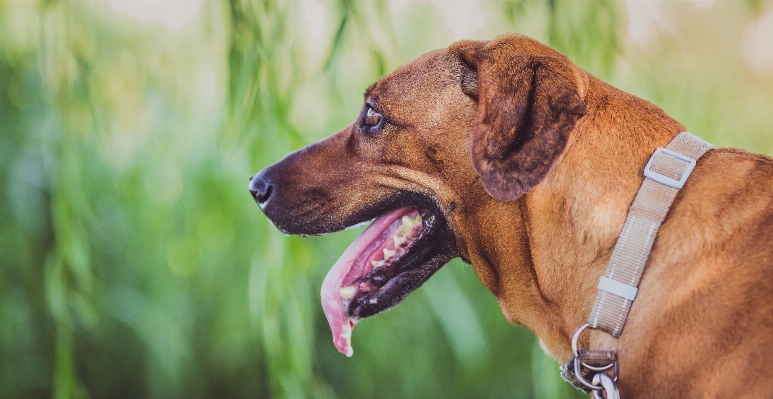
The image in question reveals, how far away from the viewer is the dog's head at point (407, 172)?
151cm

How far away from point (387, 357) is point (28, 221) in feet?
4.91

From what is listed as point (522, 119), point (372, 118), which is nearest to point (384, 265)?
point (372, 118)

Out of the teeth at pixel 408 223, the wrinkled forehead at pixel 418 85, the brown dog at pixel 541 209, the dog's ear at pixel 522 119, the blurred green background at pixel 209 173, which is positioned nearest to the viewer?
the brown dog at pixel 541 209

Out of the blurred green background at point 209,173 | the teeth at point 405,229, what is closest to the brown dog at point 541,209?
the teeth at point 405,229

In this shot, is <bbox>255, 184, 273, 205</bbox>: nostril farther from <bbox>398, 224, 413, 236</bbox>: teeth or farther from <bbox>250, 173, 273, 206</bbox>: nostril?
<bbox>398, 224, 413, 236</bbox>: teeth

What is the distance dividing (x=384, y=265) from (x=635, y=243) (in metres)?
0.68

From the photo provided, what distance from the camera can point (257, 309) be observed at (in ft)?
8.21

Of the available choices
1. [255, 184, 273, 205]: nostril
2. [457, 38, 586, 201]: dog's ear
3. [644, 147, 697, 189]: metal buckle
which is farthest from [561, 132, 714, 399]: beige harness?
[255, 184, 273, 205]: nostril

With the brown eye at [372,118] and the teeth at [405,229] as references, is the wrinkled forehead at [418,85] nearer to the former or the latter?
the brown eye at [372,118]

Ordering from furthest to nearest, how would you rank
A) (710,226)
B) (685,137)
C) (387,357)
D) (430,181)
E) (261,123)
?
1. (387,357)
2. (261,123)
3. (430,181)
4. (685,137)
5. (710,226)

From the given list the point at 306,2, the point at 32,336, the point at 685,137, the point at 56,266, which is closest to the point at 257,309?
the point at 56,266

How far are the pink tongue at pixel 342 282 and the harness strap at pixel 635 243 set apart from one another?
2.08 ft

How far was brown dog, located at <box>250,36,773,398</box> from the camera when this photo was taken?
4.32ft

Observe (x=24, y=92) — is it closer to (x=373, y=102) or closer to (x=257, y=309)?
(x=257, y=309)
